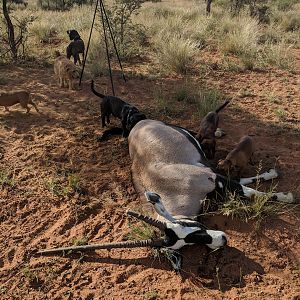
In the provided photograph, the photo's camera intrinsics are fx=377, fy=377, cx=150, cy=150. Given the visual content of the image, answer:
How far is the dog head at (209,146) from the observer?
5.43 m

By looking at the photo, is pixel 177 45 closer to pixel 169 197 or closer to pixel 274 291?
pixel 169 197

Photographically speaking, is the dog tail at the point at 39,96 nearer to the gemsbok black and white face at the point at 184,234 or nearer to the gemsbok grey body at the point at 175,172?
the gemsbok grey body at the point at 175,172

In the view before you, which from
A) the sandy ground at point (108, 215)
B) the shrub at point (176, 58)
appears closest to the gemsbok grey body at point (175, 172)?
the sandy ground at point (108, 215)

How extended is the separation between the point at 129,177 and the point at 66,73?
3824 mm

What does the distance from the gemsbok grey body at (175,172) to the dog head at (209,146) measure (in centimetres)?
14

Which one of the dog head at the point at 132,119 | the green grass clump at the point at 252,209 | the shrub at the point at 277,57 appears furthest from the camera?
the shrub at the point at 277,57

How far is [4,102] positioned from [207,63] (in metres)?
5.27

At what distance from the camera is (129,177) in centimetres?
526

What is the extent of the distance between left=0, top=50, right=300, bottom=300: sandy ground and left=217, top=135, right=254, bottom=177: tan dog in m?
0.34

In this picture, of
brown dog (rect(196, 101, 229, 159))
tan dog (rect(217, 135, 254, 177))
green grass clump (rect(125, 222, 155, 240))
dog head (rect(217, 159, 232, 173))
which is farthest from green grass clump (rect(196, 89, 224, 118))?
green grass clump (rect(125, 222, 155, 240))

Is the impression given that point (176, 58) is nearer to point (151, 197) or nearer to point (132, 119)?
point (132, 119)

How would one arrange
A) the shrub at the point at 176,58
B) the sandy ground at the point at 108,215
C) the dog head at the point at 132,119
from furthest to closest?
the shrub at the point at 176,58, the dog head at the point at 132,119, the sandy ground at the point at 108,215

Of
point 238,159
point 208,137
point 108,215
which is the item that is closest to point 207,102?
point 208,137

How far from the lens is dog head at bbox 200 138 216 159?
5430 mm
